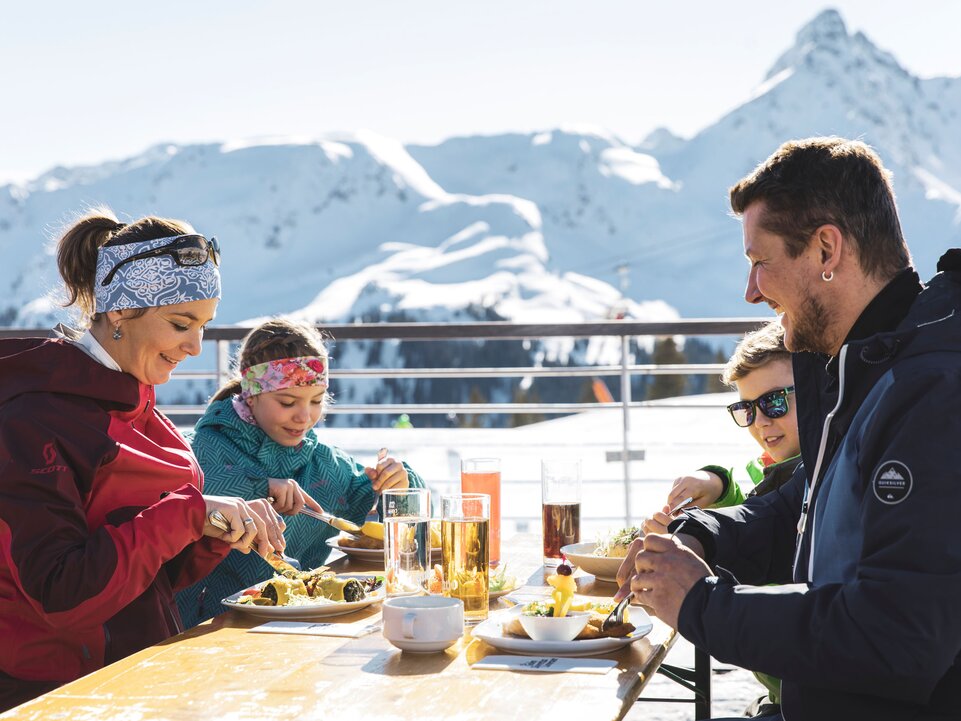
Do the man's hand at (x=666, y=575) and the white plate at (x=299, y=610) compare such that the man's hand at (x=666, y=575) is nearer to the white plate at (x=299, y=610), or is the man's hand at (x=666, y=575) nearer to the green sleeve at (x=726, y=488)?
the white plate at (x=299, y=610)

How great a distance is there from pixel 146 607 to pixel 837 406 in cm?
111

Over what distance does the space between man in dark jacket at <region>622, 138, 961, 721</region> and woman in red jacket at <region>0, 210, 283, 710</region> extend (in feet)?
2.41

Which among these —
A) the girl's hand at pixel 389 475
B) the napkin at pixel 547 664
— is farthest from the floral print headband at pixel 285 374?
the napkin at pixel 547 664

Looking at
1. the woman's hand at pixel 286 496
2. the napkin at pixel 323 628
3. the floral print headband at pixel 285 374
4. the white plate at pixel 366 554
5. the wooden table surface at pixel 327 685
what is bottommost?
the wooden table surface at pixel 327 685

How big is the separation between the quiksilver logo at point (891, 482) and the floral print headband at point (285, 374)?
1.57m

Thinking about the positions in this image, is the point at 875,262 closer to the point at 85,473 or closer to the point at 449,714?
the point at 449,714

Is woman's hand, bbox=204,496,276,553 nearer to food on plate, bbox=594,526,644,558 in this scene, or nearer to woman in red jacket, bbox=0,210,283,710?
woman in red jacket, bbox=0,210,283,710

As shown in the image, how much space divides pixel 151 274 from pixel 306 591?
0.59 metres

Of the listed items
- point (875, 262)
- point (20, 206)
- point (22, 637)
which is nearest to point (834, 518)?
point (875, 262)

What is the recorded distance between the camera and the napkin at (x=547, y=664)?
1332 mm

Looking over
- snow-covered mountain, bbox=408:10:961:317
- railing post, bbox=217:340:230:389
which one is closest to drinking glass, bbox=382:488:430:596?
railing post, bbox=217:340:230:389

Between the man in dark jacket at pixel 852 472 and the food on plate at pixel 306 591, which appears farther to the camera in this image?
the food on plate at pixel 306 591

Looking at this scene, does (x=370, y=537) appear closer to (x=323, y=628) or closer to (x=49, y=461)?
(x=323, y=628)

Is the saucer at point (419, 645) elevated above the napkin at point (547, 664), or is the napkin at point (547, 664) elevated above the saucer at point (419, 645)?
the saucer at point (419, 645)
